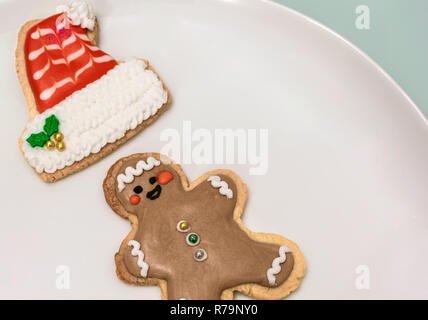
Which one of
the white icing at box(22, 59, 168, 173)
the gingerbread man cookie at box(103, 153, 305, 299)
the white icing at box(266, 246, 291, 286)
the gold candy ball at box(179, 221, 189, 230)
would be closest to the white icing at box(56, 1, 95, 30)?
the white icing at box(22, 59, 168, 173)

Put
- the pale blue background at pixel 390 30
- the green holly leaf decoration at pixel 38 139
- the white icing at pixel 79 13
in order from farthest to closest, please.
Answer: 1. the pale blue background at pixel 390 30
2. the white icing at pixel 79 13
3. the green holly leaf decoration at pixel 38 139

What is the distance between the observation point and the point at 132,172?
156cm

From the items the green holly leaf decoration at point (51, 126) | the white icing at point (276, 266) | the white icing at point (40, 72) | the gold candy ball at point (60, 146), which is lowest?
the white icing at point (276, 266)

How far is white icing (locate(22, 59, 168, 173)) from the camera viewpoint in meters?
1.59

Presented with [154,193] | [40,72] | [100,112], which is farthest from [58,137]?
[154,193]

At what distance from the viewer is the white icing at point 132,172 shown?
5.09 ft

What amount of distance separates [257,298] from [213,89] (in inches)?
32.2

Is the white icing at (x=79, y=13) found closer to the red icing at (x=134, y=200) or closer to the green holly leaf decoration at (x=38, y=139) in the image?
the green holly leaf decoration at (x=38, y=139)

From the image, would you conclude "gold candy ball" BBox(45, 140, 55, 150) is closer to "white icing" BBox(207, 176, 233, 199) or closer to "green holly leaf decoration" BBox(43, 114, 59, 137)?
"green holly leaf decoration" BBox(43, 114, 59, 137)

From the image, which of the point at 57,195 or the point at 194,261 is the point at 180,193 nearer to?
the point at 194,261

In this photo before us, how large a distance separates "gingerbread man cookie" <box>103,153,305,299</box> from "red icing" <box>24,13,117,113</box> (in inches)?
14.1

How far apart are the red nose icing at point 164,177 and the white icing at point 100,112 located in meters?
0.22

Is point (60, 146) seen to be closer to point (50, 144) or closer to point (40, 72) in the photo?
point (50, 144)

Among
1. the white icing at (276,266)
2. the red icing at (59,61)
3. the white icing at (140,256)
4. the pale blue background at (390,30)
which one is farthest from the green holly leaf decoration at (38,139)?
the pale blue background at (390,30)
